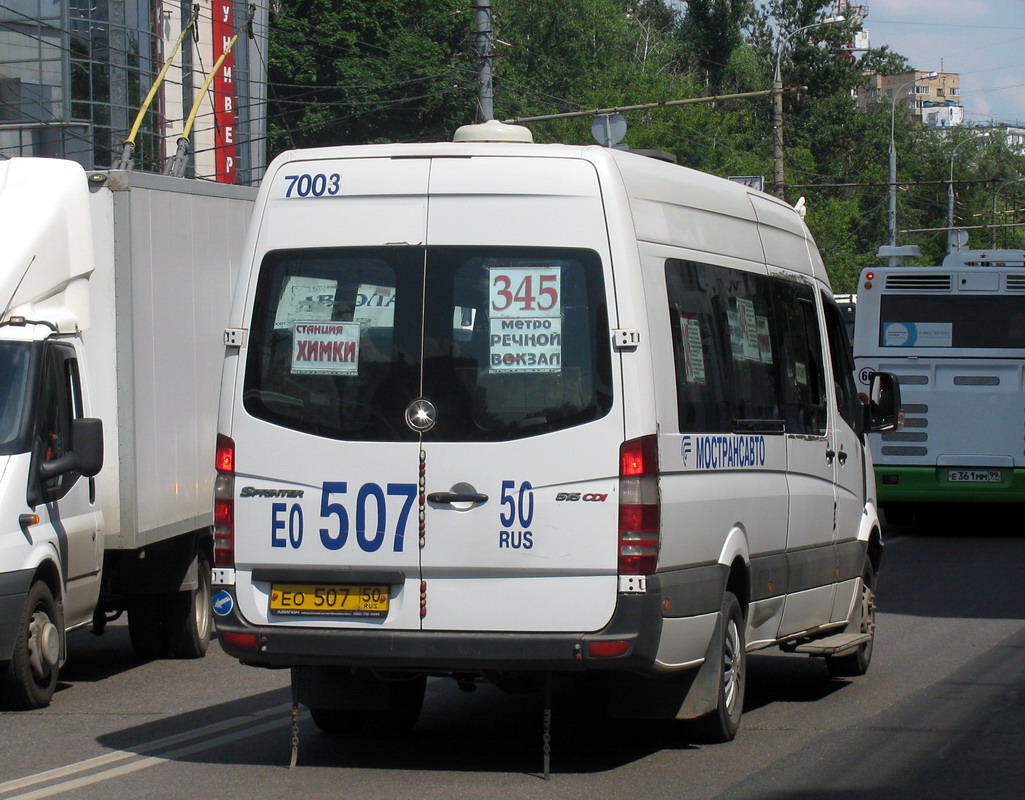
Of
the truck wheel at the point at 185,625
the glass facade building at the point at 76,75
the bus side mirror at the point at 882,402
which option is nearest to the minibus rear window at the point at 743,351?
the bus side mirror at the point at 882,402

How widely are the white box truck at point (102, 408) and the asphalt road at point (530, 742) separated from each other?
473 millimetres

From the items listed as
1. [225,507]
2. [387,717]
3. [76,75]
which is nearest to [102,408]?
[387,717]

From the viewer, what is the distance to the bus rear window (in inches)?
777

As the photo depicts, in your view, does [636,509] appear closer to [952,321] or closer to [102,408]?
[102,408]

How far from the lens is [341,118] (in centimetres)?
5353

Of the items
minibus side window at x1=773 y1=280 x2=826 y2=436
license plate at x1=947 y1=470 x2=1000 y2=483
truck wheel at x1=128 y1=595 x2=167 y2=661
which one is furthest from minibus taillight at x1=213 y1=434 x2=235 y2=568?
license plate at x1=947 y1=470 x2=1000 y2=483

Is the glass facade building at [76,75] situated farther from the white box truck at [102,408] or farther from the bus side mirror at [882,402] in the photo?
the bus side mirror at [882,402]

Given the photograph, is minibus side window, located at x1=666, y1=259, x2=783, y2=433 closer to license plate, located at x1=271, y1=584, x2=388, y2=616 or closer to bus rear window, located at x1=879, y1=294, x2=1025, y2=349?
license plate, located at x1=271, y1=584, x2=388, y2=616

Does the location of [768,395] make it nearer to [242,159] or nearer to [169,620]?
[169,620]

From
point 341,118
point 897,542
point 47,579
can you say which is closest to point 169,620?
point 47,579

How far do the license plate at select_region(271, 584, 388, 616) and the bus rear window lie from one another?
1401 centimetres

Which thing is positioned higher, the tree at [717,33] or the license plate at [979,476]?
the tree at [717,33]

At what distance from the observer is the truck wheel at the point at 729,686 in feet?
24.8

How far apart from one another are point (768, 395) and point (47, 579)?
162 inches
